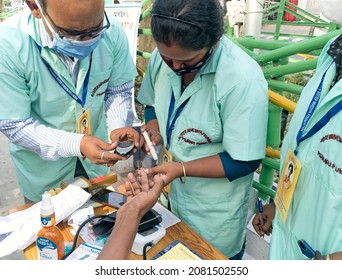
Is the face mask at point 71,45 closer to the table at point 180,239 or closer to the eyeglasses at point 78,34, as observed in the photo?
the eyeglasses at point 78,34

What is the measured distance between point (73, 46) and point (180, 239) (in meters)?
0.99

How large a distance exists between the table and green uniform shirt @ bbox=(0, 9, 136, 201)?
0.50 metres

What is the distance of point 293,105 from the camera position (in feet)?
5.18

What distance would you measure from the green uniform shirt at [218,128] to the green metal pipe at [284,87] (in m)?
0.37

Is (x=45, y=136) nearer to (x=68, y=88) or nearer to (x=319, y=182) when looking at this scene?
(x=68, y=88)

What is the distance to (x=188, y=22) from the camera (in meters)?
1.20

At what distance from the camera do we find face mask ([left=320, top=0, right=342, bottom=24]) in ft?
3.52

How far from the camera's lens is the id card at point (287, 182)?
1191 millimetres

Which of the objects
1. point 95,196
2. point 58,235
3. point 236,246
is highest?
point 58,235

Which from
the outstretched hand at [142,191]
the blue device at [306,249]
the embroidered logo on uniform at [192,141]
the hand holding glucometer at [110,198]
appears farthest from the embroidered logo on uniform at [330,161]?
the hand holding glucometer at [110,198]

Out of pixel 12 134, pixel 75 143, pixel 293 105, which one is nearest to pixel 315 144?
pixel 293 105

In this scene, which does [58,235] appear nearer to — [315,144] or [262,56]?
[315,144]

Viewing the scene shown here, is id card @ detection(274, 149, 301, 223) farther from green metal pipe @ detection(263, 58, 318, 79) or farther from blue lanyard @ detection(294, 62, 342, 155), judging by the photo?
green metal pipe @ detection(263, 58, 318, 79)

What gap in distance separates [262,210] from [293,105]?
0.54 metres
